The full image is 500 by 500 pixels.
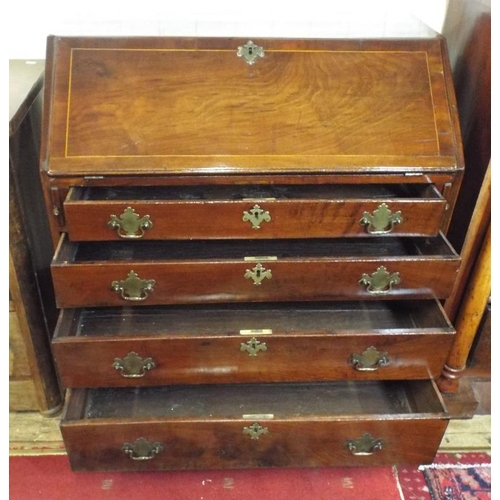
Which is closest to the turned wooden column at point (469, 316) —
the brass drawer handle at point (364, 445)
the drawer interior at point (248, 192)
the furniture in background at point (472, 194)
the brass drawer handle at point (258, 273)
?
the furniture in background at point (472, 194)

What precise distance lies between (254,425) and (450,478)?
614 mm

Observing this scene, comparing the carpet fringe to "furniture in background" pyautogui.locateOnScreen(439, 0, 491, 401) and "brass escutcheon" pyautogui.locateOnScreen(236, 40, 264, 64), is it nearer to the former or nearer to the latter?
"furniture in background" pyautogui.locateOnScreen(439, 0, 491, 401)

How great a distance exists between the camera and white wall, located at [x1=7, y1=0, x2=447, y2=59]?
1.56 meters

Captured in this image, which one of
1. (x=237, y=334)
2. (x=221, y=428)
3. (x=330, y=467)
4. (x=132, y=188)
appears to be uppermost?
(x=132, y=188)

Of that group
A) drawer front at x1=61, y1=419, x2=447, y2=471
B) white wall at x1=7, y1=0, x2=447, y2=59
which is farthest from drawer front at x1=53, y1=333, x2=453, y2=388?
white wall at x1=7, y1=0, x2=447, y2=59

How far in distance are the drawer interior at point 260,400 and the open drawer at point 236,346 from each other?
100 mm

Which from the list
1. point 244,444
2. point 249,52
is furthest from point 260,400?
point 249,52

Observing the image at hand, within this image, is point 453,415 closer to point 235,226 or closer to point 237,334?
point 237,334

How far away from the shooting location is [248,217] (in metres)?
1.22

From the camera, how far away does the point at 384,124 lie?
4.36ft

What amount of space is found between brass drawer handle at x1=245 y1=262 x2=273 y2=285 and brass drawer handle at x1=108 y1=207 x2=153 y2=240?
24 cm

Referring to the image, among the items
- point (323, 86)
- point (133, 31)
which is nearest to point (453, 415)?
point (323, 86)

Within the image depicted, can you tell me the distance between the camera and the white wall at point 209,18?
156 centimetres
